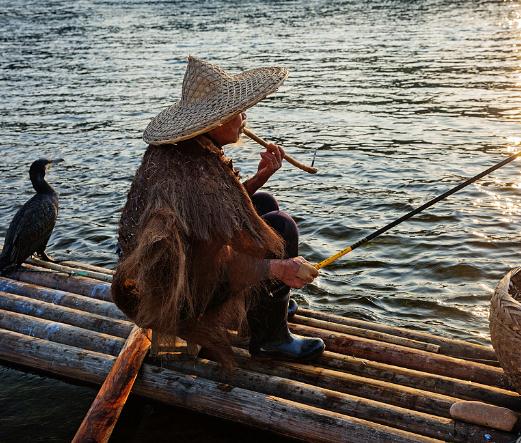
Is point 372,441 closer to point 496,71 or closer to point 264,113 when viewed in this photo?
point 264,113

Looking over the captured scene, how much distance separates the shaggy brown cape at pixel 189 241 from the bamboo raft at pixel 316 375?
64cm

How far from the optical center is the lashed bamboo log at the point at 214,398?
4.62 m

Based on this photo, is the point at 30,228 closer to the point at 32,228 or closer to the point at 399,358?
the point at 32,228

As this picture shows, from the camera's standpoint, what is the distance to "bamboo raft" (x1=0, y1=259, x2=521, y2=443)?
4719 millimetres

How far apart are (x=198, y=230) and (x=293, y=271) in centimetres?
64

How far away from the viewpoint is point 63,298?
22.4 ft

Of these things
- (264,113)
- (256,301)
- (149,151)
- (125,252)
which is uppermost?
(149,151)

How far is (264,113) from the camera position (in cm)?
1677

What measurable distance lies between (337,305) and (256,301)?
110 inches

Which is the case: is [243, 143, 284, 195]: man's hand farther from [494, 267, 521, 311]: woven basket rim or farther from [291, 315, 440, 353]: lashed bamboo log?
[494, 267, 521, 311]: woven basket rim

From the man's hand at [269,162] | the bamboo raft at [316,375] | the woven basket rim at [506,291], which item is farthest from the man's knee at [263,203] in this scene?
the woven basket rim at [506,291]

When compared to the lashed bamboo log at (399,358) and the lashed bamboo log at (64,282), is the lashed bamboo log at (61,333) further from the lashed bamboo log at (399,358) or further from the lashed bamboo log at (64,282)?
the lashed bamboo log at (399,358)

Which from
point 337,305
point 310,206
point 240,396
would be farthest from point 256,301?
point 310,206

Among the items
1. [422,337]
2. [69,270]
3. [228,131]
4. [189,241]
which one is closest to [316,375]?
[422,337]
